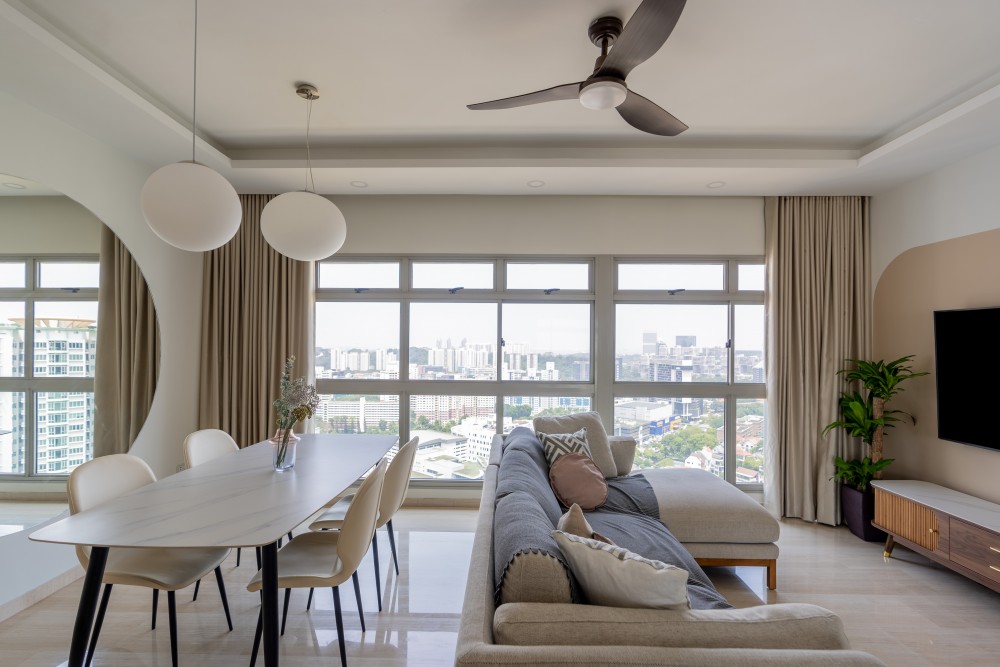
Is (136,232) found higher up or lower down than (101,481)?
higher up

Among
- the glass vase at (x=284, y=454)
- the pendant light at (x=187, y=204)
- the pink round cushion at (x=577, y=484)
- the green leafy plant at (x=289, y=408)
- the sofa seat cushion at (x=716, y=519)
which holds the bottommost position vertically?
A: the sofa seat cushion at (x=716, y=519)

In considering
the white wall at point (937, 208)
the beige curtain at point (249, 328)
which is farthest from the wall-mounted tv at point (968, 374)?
the beige curtain at point (249, 328)

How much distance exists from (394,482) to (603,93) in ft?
6.49

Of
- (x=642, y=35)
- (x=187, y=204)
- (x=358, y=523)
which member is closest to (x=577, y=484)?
(x=358, y=523)

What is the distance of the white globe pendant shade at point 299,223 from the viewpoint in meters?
2.34

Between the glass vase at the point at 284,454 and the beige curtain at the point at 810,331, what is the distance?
3.48 m

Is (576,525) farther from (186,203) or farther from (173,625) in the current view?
(186,203)

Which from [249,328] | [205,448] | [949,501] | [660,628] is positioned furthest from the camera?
[249,328]

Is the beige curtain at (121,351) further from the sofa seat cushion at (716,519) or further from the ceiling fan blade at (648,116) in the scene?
the sofa seat cushion at (716,519)

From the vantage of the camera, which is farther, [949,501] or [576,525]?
[949,501]

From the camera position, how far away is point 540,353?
4.11 meters

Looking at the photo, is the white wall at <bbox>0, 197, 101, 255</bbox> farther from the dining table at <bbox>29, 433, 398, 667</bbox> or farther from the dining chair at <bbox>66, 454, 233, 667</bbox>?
the dining table at <bbox>29, 433, 398, 667</bbox>

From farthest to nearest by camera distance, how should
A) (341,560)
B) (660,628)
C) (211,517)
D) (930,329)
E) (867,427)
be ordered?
(867,427) < (930,329) < (341,560) < (211,517) < (660,628)

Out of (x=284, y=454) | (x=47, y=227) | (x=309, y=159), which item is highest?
(x=309, y=159)
